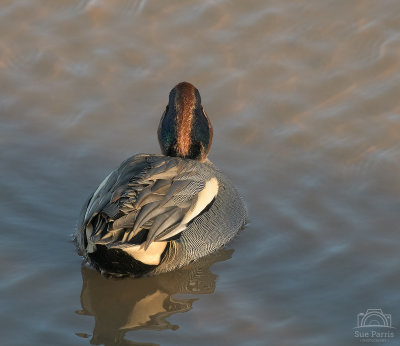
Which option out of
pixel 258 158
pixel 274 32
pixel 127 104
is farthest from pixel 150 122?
pixel 274 32

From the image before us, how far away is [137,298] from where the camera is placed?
6.45m

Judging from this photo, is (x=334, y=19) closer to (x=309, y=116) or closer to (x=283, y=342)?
(x=309, y=116)

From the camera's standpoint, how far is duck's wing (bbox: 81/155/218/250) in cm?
634

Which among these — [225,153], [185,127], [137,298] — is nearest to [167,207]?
[137,298]

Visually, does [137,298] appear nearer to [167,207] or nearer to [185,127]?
[167,207]

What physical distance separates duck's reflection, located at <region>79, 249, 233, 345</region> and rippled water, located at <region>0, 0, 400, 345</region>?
14 mm

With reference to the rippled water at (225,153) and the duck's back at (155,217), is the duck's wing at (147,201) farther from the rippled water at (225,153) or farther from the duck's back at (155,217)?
the rippled water at (225,153)

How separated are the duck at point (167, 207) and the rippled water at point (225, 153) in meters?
0.14

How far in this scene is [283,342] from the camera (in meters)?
5.82

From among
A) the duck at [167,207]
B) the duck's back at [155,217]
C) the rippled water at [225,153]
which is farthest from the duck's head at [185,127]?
the rippled water at [225,153]

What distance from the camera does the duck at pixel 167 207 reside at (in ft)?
21.0

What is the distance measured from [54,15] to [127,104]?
167 cm

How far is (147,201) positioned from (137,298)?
652 millimetres

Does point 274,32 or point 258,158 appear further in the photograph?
point 274,32
